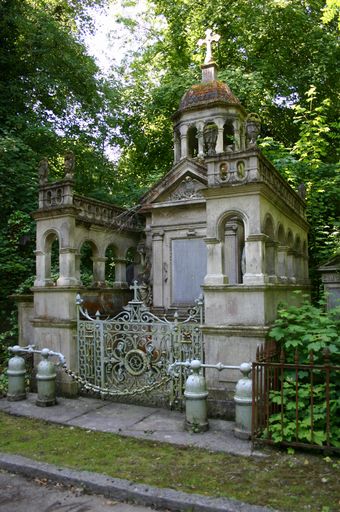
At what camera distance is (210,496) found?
12.9 feet

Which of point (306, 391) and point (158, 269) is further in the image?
point (158, 269)

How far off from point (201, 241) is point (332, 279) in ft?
9.54

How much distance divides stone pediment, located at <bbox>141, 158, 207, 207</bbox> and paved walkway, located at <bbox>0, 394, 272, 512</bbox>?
15.8 ft

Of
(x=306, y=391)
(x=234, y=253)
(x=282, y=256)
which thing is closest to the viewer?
(x=306, y=391)

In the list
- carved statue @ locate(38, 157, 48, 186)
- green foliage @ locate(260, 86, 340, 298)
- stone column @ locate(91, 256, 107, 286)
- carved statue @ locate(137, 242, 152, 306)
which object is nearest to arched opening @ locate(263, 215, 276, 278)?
carved statue @ locate(137, 242, 152, 306)

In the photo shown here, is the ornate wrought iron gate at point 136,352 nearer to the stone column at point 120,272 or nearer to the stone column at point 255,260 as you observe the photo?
the stone column at point 255,260

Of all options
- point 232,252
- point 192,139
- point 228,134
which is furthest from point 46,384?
point 228,134

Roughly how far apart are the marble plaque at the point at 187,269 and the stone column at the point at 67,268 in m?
2.58

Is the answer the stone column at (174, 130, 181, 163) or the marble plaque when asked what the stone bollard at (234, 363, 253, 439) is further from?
the stone column at (174, 130, 181, 163)

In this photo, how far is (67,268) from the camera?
8.03m

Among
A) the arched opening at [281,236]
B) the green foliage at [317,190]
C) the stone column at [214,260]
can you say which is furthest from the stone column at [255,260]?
the green foliage at [317,190]

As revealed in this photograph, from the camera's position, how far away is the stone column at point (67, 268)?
7988 mm

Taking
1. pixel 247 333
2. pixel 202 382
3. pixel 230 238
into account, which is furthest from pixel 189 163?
pixel 202 382

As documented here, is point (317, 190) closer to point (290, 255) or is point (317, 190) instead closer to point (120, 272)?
point (290, 255)
